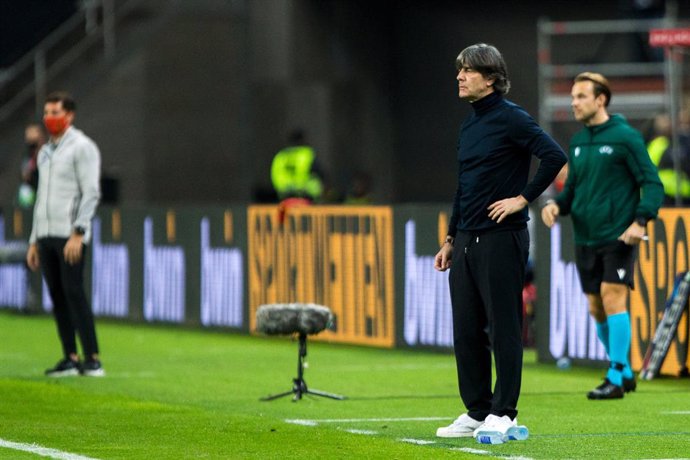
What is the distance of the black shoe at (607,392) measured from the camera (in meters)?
12.7

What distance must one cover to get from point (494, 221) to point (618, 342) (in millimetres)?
3058

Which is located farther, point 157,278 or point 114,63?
point 114,63

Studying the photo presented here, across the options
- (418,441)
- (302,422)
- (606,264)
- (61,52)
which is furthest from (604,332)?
(61,52)

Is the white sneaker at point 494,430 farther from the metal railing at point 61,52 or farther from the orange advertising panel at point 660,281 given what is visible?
the metal railing at point 61,52

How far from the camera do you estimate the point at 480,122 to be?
10242 mm

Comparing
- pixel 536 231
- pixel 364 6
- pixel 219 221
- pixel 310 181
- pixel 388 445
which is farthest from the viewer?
pixel 364 6

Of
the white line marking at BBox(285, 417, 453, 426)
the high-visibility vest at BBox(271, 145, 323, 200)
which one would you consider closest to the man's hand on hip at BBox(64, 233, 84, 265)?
the white line marking at BBox(285, 417, 453, 426)

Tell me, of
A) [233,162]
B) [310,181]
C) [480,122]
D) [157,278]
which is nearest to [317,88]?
[233,162]

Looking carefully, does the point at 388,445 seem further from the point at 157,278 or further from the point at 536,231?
the point at 157,278

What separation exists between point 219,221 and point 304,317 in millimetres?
8245

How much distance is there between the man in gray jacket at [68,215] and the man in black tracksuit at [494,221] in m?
4.93

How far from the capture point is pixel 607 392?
1273 centimetres

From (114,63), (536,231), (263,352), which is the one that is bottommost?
(263,352)

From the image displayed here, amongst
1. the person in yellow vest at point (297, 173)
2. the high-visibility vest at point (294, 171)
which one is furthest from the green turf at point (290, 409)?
the high-visibility vest at point (294, 171)
